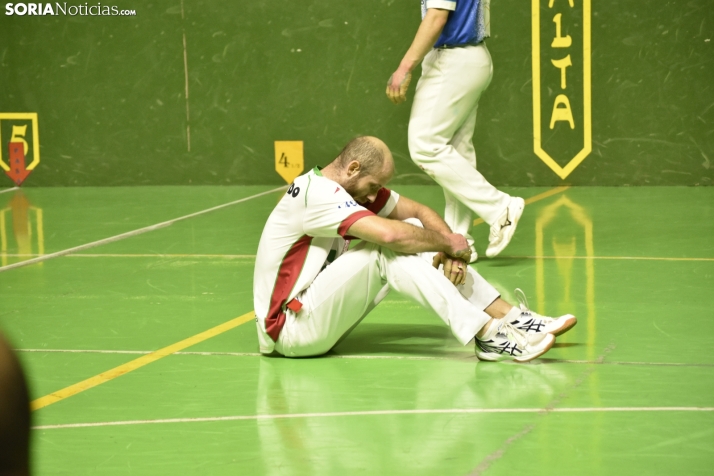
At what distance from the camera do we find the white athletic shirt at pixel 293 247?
3793mm

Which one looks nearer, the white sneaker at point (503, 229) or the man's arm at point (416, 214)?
the man's arm at point (416, 214)

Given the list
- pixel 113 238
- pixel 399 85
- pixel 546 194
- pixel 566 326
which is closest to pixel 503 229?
pixel 399 85

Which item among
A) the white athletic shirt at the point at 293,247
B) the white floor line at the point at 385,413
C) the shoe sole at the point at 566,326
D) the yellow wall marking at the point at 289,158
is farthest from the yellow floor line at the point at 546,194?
the white floor line at the point at 385,413

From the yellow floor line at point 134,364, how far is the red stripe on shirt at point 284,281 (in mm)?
545

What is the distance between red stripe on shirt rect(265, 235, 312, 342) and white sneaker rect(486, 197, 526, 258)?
219 cm

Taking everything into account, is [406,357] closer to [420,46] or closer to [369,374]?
[369,374]

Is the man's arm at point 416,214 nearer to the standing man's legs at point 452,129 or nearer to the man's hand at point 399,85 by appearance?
the man's hand at point 399,85

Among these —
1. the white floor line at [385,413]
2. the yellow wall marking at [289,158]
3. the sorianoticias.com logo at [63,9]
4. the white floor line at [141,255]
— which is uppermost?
the sorianoticias.com logo at [63,9]

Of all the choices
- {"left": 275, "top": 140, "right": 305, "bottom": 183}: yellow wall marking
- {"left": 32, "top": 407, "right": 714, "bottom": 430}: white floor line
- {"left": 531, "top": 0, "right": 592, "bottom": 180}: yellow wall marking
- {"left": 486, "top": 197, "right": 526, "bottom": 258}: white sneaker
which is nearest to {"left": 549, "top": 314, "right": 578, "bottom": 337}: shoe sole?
{"left": 32, "top": 407, "right": 714, "bottom": 430}: white floor line

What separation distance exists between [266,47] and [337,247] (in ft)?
19.6

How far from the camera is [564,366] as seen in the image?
3.84 m

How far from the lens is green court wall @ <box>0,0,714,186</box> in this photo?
8953 mm

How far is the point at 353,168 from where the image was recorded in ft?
13.0

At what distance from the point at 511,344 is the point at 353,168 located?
34.7 inches
